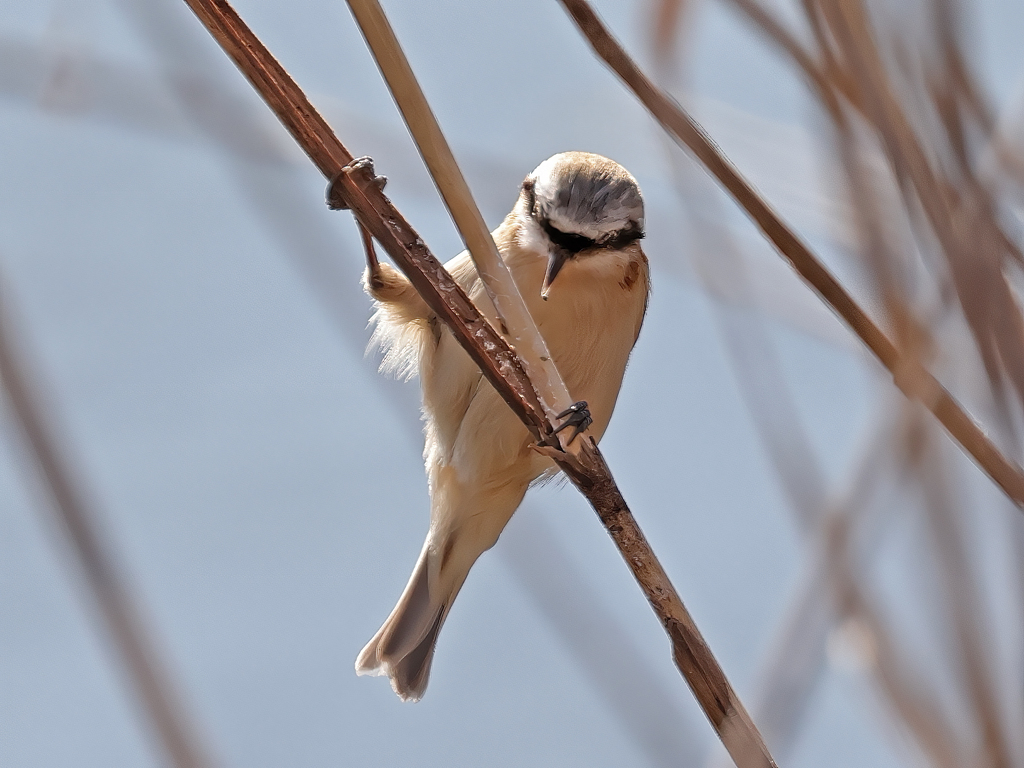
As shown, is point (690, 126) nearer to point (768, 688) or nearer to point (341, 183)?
point (341, 183)

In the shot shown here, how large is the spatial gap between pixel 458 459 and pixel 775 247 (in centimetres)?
192

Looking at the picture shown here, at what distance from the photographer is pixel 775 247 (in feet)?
4.27

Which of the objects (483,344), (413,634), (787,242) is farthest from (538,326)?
(787,242)

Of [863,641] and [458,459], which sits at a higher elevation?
[458,459]

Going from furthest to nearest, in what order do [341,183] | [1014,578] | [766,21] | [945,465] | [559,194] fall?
[559,194] < [341,183] < [766,21] < [945,465] < [1014,578]

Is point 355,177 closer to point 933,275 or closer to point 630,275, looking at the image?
point 933,275

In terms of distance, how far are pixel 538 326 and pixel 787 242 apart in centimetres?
179

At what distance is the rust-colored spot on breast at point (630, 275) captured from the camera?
3084mm

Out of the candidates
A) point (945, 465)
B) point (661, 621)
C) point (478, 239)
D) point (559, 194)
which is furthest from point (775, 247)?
point (559, 194)

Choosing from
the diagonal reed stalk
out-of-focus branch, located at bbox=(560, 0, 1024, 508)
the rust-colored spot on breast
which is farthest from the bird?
out-of-focus branch, located at bbox=(560, 0, 1024, 508)

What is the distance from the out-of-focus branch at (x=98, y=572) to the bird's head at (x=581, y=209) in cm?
178

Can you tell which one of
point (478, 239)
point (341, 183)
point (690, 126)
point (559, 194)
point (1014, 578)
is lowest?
point (1014, 578)

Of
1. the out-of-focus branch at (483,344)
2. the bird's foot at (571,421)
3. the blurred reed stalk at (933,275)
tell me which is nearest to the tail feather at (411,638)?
the bird's foot at (571,421)

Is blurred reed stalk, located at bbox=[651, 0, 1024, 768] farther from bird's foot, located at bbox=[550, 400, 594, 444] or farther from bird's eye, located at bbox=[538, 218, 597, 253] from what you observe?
bird's eye, located at bbox=[538, 218, 597, 253]
